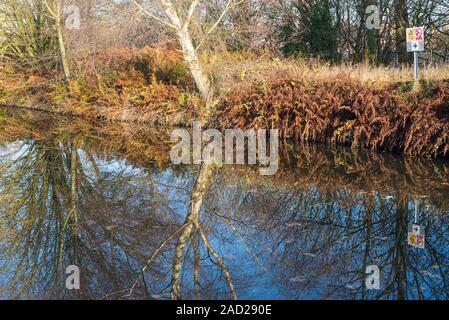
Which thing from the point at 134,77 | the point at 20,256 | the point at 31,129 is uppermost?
the point at 134,77

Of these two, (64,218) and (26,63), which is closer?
(64,218)

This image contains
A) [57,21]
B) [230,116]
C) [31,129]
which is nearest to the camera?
[230,116]

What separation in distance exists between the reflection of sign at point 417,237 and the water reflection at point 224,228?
8 cm

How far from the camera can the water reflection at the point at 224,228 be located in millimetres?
5484

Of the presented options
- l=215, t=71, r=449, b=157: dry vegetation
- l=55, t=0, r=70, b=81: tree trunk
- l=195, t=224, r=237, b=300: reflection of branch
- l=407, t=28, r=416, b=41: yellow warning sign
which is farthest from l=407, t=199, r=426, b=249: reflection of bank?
l=55, t=0, r=70, b=81: tree trunk

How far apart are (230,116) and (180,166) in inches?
167

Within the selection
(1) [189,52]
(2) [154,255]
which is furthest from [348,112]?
(2) [154,255]

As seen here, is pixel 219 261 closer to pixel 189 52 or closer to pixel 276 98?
pixel 276 98

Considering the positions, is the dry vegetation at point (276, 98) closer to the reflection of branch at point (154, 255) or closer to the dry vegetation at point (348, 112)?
the dry vegetation at point (348, 112)

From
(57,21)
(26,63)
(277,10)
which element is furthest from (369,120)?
(26,63)

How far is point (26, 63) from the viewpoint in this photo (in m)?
25.2

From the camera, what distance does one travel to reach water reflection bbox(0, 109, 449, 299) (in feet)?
18.0

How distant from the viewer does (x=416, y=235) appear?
Answer: 262 inches

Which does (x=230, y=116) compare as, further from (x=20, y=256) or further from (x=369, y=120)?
(x=20, y=256)
